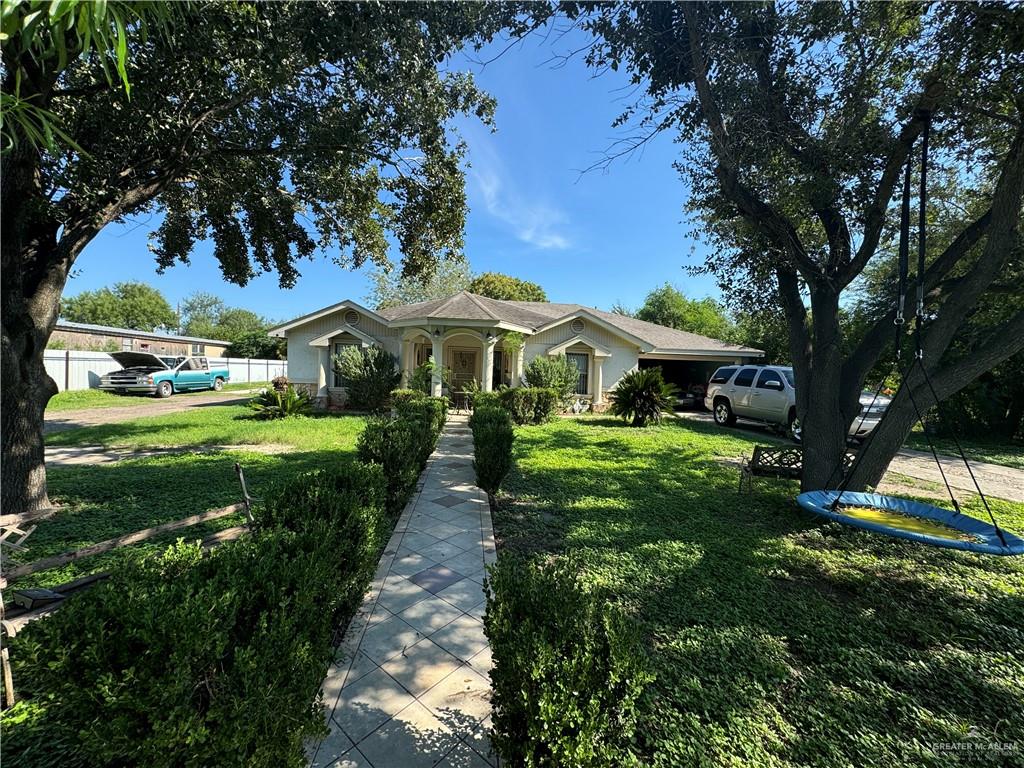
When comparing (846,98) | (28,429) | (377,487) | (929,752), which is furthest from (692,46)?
(28,429)

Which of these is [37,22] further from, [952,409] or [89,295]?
[89,295]

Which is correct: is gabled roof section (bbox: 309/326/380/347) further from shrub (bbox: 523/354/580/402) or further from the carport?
the carport

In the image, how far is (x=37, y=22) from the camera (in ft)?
5.87

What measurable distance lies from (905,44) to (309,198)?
9.76m

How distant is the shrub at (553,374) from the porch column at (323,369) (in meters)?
7.84

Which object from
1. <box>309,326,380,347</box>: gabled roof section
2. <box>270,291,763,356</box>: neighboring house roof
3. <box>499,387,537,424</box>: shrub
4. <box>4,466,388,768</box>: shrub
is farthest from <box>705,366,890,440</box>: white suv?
<box>309,326,380,347</box>: gabled roof section

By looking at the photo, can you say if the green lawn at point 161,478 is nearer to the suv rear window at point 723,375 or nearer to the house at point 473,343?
the house at point 473,343

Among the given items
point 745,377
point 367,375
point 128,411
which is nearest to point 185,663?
point 367,375

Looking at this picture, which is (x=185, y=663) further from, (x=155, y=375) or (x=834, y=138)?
(x=155, y=375)

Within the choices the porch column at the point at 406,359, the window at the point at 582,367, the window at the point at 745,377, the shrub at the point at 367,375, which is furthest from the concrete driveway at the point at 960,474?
the shrub at the point at 367,375

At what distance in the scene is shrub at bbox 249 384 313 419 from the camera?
12.6 meters

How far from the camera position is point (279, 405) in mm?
12688

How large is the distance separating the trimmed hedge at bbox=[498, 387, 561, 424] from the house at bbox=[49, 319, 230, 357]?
21.9 m

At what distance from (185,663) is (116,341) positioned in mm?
34949
